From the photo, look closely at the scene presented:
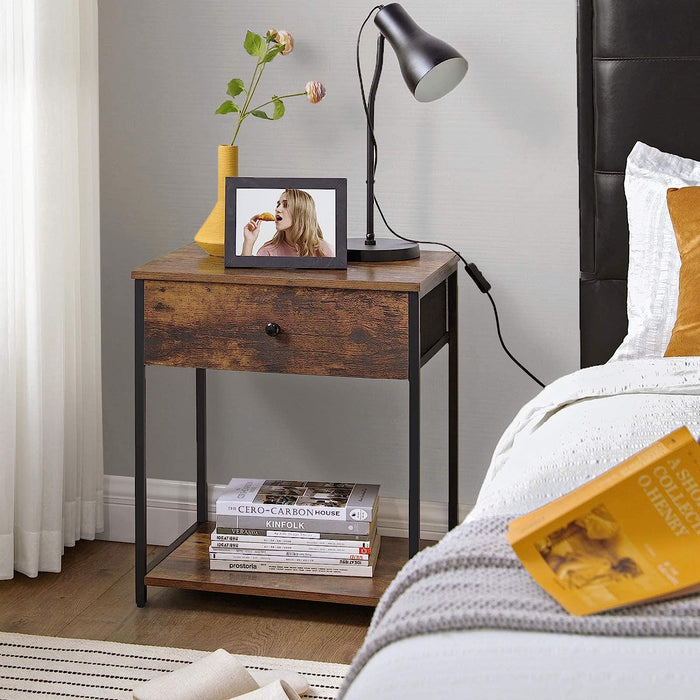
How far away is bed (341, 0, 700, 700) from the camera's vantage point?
714 mm

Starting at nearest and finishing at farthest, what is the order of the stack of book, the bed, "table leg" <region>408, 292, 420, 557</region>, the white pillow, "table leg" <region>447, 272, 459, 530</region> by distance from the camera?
the bed → the white pillow → "table leg" <region>408, 292, 420, 557</region> → the stack of book → "table leg" <region>447, 272, 459, 530</region>

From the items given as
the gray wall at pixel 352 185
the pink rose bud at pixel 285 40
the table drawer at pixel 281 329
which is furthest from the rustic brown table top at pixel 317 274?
the pink rose bud at pixel 285 40

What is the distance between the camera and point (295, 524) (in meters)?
2.04

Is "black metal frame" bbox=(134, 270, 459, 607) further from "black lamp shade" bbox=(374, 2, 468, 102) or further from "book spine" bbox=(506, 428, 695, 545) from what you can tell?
"book spine" bbox=(506, 428, 695, 545)

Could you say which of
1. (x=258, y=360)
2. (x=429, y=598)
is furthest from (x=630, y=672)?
(x=258, y=360)

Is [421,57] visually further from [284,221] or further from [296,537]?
[296,537]

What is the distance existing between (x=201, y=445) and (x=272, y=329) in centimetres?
59

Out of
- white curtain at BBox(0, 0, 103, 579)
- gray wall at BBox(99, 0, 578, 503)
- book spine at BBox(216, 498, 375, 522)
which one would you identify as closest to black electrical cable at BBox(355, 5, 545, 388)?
gray wall at BBox(99, 0, 578, 503)

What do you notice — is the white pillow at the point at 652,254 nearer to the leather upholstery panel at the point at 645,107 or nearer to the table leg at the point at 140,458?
the leather upholstery panel at the point at 645,107

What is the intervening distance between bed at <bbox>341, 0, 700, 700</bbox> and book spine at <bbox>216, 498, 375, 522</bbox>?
552 mm

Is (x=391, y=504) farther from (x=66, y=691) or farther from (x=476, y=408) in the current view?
(x=66, y=691)

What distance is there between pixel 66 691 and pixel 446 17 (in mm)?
1530

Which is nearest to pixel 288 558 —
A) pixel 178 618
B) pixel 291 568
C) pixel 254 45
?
pixel 291 568

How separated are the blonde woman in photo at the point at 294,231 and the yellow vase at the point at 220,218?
0.12 metres
